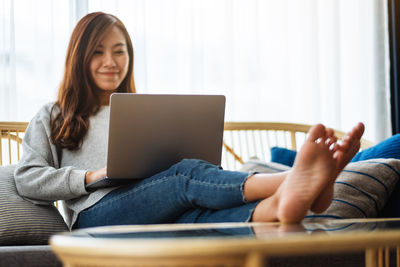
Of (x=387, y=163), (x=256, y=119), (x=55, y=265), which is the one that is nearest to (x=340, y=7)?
(x=256, y=119)

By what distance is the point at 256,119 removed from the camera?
264 cm

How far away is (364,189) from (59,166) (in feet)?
3.03

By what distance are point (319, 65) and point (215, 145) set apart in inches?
62.4

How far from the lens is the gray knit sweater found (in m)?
1.45

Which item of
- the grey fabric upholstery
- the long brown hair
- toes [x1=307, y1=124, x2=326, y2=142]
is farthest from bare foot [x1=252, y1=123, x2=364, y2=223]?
the long brown hair

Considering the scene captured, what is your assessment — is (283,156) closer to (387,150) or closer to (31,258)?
(387,150)

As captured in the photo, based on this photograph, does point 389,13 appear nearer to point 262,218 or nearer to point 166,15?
point 166,15

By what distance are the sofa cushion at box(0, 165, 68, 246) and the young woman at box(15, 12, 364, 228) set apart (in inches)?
1.3

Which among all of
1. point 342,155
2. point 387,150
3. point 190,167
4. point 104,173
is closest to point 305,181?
point 342,155

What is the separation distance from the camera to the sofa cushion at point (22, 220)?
4.44 feet

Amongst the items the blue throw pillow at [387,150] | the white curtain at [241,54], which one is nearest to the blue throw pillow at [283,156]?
the blue throw pillow at [387,150]

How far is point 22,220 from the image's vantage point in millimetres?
1390

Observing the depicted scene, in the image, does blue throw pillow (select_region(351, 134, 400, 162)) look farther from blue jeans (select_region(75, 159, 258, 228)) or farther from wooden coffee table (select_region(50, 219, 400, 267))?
wooden coffee table (select_region(50, 219, 400, 267))

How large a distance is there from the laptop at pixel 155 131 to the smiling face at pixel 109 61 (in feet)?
1.47
